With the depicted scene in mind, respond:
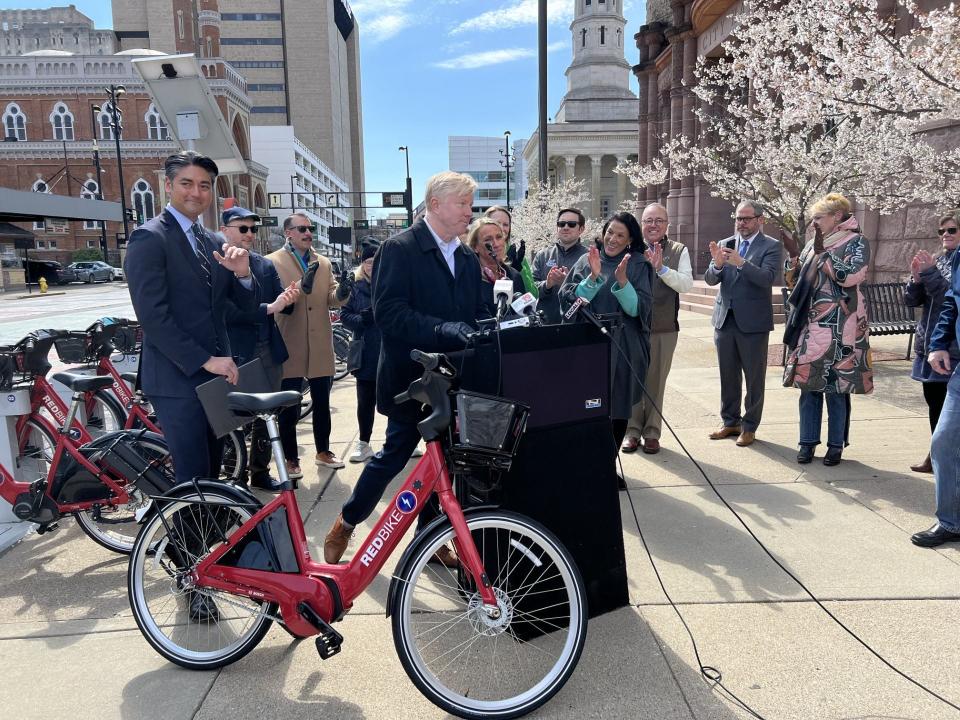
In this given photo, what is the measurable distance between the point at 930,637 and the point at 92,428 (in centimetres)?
536

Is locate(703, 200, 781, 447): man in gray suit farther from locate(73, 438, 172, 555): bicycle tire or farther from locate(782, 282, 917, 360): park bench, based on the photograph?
locate(73, 438, 172, 555): bicycle tire

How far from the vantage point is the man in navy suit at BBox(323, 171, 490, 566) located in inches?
128

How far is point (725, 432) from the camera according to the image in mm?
6328

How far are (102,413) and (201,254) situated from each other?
253cm

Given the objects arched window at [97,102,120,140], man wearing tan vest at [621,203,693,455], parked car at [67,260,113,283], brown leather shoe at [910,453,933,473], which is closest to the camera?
brown leather shoe at [910,453,933,473]

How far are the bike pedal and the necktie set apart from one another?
169cm

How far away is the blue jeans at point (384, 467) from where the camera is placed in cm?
336

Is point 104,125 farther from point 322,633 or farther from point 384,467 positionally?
point 322,633

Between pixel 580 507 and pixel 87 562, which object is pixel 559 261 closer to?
pixel 580 507

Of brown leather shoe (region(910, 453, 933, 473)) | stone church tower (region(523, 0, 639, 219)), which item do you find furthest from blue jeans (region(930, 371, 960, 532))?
stone church tower (region(523, 0, 639, 219))

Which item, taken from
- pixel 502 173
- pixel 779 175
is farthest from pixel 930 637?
pixel 502 173

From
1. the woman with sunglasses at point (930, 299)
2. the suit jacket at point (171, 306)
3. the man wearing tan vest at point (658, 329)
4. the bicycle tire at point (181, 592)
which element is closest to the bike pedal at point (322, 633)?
the bicycle tire at point (181, 592)

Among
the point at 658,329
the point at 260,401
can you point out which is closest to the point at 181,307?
the point at 260,401

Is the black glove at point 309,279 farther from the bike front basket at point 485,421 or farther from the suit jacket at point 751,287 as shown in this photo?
the suit jacket at point 751,287
